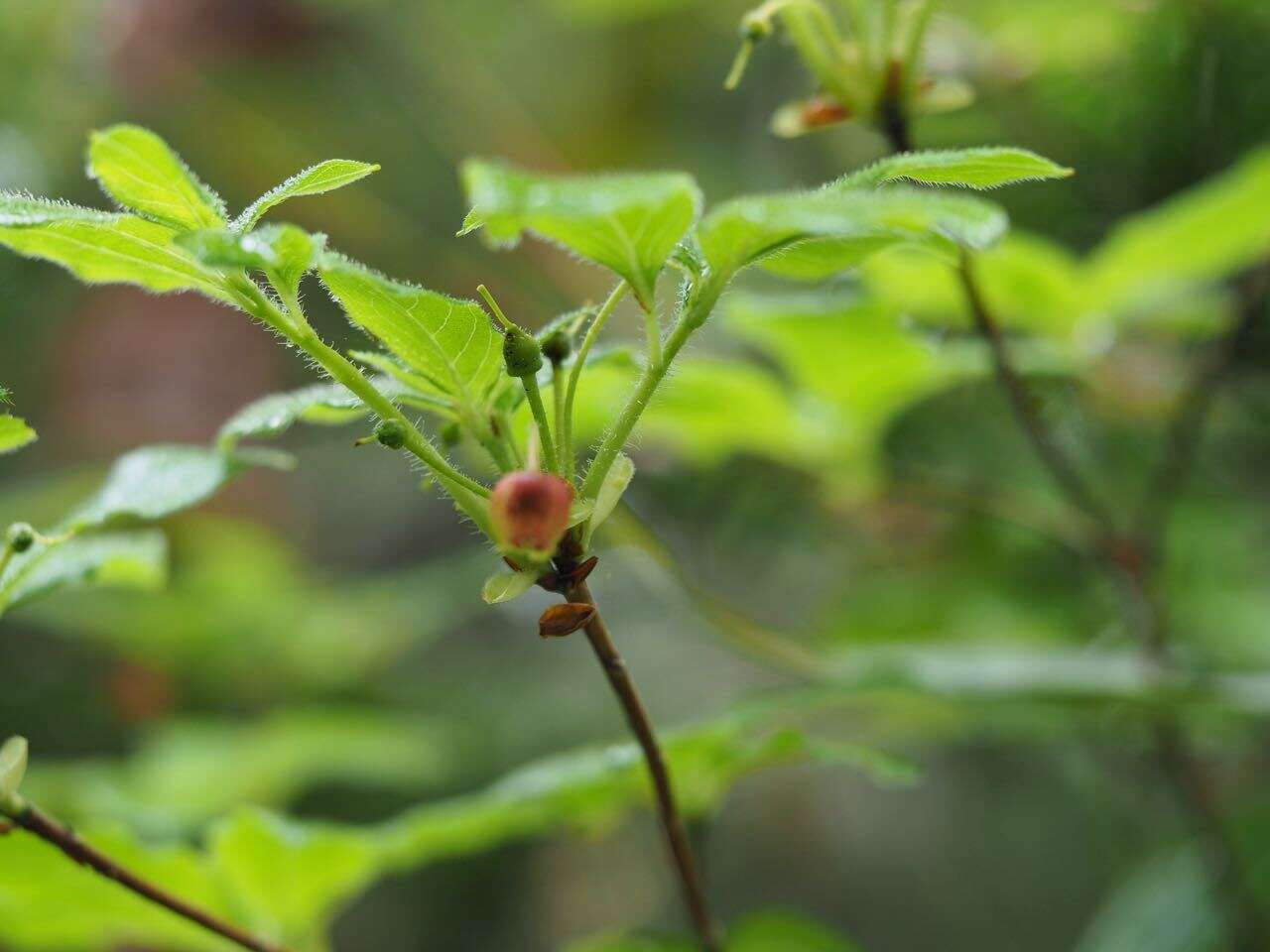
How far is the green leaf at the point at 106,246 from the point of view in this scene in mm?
398

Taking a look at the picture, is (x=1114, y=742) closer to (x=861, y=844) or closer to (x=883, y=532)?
(x=883, y=532)

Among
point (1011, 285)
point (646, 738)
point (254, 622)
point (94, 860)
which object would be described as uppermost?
point (1011, 285)

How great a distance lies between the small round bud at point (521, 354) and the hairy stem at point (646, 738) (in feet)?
0.26

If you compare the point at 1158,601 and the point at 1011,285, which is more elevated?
the point at 1011,285

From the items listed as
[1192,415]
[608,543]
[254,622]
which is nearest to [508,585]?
[608,543]

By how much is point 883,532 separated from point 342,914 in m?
1.07

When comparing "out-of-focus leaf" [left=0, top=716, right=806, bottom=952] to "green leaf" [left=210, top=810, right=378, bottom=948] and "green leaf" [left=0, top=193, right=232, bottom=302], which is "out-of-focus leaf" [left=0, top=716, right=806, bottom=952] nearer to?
"green leaf" [left=210, top=810, right=378, bottom=948]

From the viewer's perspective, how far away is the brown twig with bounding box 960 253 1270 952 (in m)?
0.89

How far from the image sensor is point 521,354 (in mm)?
397

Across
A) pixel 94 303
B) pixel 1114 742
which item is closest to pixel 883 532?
pixel 1114 742

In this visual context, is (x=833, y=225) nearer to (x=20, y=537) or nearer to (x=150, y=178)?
(x=150, y=178)

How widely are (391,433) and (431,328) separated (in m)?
0.04

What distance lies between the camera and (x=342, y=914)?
1867mm

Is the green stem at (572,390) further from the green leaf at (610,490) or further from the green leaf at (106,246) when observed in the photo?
the green leaf at (106,246)
